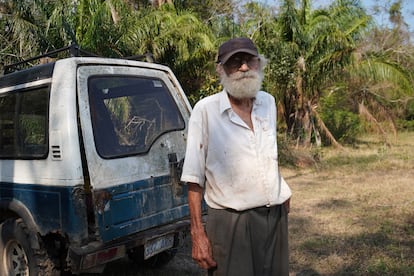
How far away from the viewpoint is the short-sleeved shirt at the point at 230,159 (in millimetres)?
2391

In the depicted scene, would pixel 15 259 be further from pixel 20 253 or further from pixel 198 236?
pixel 198 236

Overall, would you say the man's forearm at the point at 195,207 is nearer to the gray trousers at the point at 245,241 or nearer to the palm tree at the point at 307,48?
the gray trousers at the point at 245,241

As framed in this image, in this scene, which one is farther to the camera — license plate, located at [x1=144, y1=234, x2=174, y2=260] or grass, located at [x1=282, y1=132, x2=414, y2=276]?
grass, located at [x1=282, y1=132, x2=414, y2=276]

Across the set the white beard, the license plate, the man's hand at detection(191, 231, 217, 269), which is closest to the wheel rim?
the license plate

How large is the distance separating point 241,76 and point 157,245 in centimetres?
180

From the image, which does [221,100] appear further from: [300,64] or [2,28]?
[300,64]

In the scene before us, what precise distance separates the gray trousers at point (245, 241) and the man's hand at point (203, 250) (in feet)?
0.11

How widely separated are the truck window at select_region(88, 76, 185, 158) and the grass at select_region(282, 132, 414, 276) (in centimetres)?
190

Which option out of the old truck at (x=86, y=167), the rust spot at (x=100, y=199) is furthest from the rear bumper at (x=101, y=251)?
the rust spot at (x=100, y=199)

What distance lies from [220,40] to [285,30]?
2.38m

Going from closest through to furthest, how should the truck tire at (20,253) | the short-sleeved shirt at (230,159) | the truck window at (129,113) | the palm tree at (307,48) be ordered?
the short-sleeved shirt at (230,159)
the truck tire at (20,253)
the truck window at (129,113)
the palm tree at (307,48)

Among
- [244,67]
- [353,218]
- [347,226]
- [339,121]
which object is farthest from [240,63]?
[339,121]

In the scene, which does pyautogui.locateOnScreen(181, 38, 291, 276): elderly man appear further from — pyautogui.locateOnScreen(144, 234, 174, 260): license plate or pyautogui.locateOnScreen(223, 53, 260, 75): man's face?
pyautogui.locateOnScreen(144, 234, 174, 260): license plate

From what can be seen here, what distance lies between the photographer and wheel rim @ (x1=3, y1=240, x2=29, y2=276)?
3.69m
